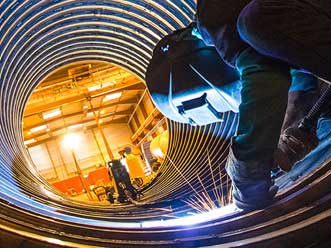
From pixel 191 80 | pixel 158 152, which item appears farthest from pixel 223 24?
pixel 158 152

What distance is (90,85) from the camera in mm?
9273

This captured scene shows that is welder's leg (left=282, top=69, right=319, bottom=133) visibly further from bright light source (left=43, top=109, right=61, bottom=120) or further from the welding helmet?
bright light source (left=43, top=109, right=61, bottom=120)

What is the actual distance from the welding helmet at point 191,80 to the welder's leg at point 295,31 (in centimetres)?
78

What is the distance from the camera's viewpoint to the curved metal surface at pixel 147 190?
1.06m

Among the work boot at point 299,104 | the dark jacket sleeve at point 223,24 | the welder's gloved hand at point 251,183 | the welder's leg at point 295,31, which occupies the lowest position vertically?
the welder's gloved hand at point 251,183

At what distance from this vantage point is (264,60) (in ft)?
3.76

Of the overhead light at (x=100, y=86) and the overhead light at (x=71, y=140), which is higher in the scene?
the overhead light at (x=71, y=140)

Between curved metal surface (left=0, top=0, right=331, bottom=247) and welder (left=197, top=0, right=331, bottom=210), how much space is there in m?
0.16

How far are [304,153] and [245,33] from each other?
55 cm

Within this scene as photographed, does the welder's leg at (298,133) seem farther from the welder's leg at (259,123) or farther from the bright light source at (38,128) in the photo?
the bright light source at (38,128)

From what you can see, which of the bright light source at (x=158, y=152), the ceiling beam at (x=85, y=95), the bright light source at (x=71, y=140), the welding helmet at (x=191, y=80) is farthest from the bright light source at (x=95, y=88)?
the welding helmet at (x=191, y=80)

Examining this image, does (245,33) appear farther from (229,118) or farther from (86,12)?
(86,12)

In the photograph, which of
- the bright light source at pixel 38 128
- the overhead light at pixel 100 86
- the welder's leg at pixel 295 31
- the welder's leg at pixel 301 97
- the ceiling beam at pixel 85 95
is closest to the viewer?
the welder's leg at pixel 295 31

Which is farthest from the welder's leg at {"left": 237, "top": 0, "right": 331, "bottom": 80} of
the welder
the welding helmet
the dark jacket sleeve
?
the welding helmet
